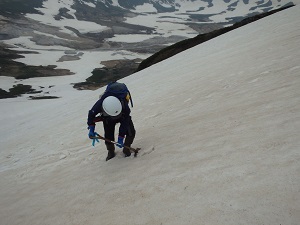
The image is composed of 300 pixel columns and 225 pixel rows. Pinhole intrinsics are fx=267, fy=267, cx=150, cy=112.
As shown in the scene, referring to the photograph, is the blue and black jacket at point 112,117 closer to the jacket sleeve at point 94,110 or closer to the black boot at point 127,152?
the jacket sleeve at point 94,110

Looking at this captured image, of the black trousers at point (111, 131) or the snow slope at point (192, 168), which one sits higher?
the black trousers at point (111, 131)

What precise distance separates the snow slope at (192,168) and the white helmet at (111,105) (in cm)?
116

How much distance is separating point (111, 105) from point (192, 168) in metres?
2.13

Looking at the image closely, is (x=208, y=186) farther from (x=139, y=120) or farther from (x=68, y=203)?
(x=139, y=120)

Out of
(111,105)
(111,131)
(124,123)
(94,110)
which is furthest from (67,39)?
(111,105)

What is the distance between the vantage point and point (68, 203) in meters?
4.99

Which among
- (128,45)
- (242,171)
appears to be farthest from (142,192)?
(128,45)

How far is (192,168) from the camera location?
4.38 metres

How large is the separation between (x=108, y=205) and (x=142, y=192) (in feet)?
1.96

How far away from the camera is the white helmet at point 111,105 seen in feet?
18.0

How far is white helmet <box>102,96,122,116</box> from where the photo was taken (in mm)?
5473

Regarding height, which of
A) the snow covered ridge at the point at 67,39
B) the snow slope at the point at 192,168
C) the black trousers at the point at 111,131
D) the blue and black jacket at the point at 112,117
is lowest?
the snow slope at the point at 192,168

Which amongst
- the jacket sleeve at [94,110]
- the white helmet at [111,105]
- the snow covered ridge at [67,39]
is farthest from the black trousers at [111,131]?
the snow covered ridge at [67,39]

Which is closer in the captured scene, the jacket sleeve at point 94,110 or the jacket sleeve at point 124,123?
the jacket sleeve at point 94,110
